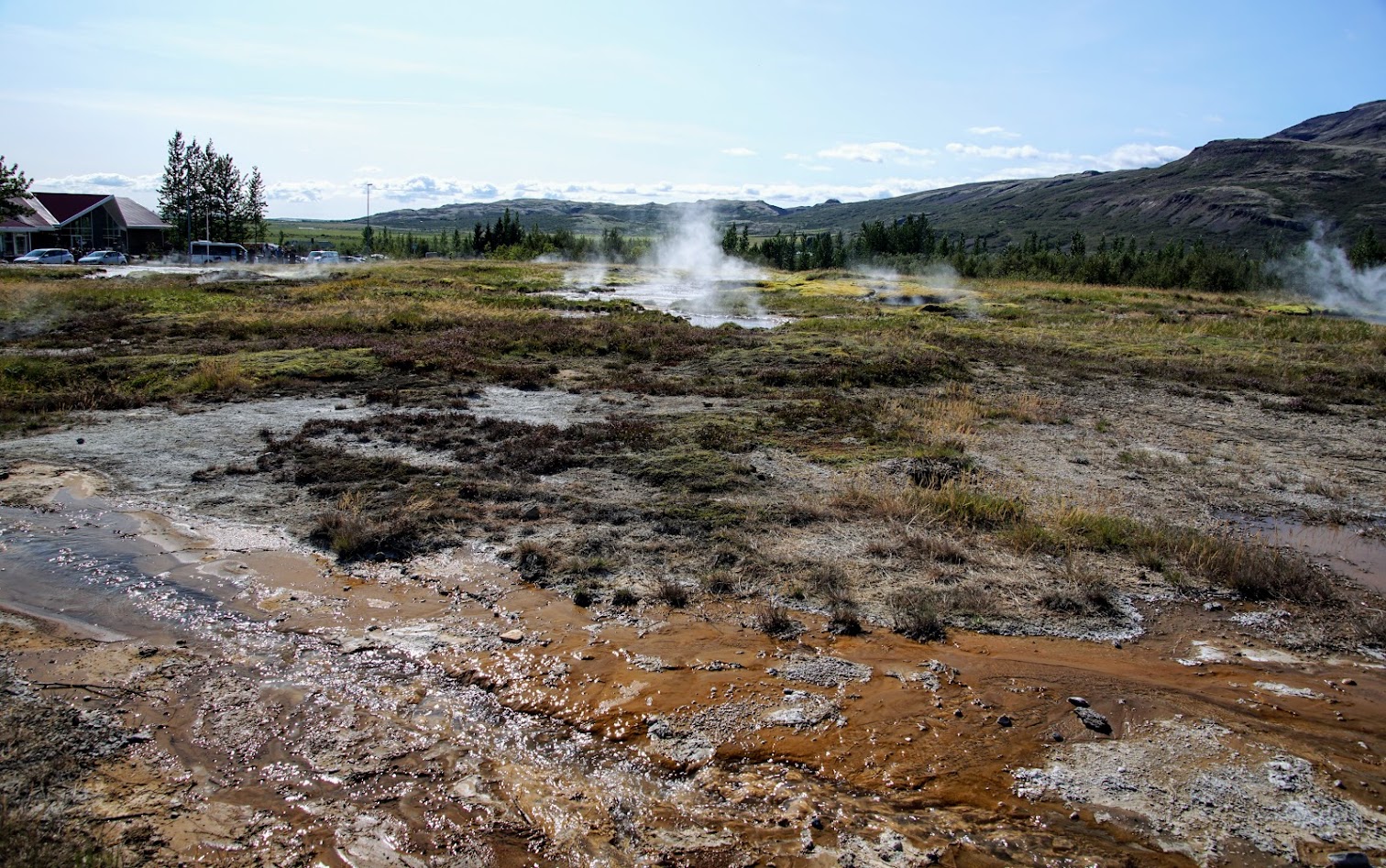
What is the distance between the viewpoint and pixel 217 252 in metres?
71.9

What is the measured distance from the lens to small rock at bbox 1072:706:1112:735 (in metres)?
6.22

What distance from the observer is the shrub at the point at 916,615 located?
7.61 meters

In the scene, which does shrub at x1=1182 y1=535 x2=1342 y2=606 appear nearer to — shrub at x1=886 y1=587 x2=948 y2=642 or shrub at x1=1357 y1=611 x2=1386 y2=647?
shrub at x1=1357 y1=611 x2=1386 y2=647

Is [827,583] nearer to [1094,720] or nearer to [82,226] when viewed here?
[1094,720]

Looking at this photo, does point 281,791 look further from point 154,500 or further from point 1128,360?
point 1128,360

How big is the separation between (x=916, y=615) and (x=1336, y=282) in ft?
239

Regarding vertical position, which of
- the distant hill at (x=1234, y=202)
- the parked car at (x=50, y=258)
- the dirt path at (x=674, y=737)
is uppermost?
the distant hill at (x=1234, y=202)

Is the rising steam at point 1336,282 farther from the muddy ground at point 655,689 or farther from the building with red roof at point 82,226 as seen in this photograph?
the building with red roof at point 82,226

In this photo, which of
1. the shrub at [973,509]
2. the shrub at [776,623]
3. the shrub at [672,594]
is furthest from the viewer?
the shrub at [973,509]

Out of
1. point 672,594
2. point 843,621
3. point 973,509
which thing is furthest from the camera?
point 973,509

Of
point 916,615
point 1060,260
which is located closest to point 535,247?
point 1060,260

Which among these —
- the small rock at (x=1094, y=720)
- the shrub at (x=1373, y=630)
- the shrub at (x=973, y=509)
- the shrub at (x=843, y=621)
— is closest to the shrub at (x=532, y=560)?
the shrub at (x=843, y=621)

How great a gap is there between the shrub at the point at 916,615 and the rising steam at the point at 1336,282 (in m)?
53.0

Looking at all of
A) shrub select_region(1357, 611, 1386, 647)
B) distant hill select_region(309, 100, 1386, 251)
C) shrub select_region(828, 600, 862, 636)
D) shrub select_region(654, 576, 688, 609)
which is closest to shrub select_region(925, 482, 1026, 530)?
shrub select_region(828, 600, 862, 636)
